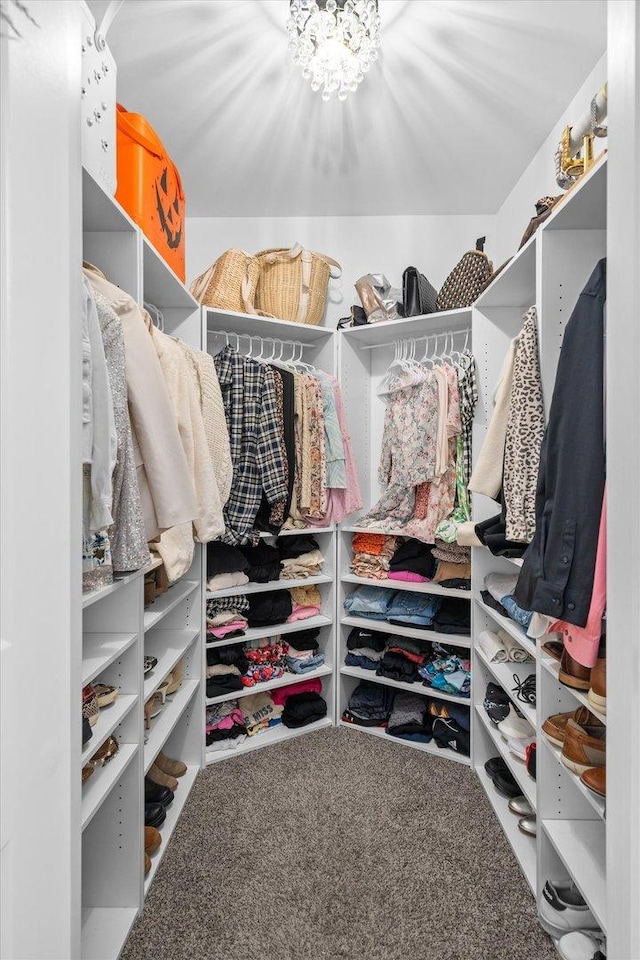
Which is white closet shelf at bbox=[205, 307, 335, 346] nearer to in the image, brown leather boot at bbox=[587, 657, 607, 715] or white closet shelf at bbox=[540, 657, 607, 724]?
white closet shelf at bbox=[540, 657, 607, 724]

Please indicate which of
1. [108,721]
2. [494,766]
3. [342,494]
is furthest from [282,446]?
[494,766]

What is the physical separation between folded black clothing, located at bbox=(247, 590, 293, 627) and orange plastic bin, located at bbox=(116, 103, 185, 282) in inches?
58.8

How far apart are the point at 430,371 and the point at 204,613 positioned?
148cm

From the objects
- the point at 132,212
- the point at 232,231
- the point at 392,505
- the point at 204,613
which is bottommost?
the point at 204,613

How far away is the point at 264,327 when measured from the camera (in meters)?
2.56

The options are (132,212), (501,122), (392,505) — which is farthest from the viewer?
(392,505)

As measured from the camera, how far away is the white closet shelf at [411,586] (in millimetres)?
2350

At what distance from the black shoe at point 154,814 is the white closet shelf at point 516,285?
6.85ft

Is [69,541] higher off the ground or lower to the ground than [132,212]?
lower

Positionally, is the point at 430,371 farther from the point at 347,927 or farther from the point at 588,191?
the point at 347,927

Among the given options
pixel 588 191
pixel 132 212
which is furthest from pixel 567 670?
pixel 132 212

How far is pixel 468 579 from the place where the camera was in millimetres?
2396

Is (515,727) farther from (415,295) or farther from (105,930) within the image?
(415,295)

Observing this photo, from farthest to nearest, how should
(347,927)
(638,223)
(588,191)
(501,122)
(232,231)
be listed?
(232,231) < (501,122) < (347,927) < (588,191) < (638,223)
